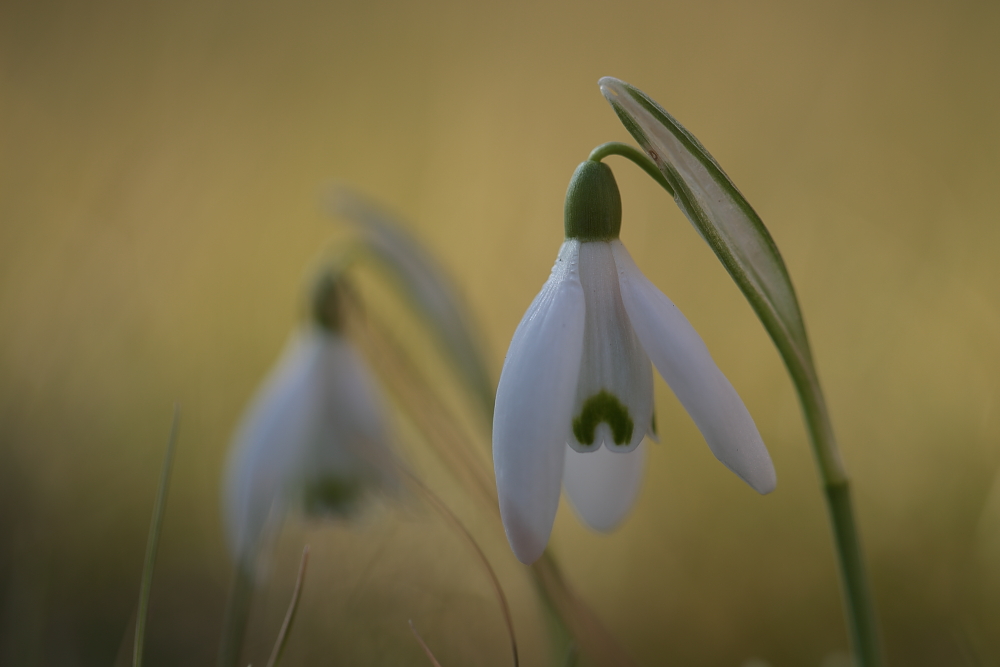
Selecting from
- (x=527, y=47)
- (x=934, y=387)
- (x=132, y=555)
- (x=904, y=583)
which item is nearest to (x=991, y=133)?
(x=934, y=387)

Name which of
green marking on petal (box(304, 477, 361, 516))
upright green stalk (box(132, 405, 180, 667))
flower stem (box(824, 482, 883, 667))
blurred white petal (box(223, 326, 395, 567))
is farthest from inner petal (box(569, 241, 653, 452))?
green marking on petal (box(304, 477, 361, 516))

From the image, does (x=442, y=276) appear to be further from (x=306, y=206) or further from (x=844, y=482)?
(x=306, y=206)

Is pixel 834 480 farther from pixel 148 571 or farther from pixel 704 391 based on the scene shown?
pixel 148 571

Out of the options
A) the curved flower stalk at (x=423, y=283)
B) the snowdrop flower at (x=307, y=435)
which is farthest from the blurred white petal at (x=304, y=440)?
the curved flower stalk at (x=423, y=283)

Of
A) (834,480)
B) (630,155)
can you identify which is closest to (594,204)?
(630,155)

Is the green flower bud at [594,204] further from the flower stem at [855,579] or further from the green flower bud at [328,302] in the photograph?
the green flower bud at [328,302]
